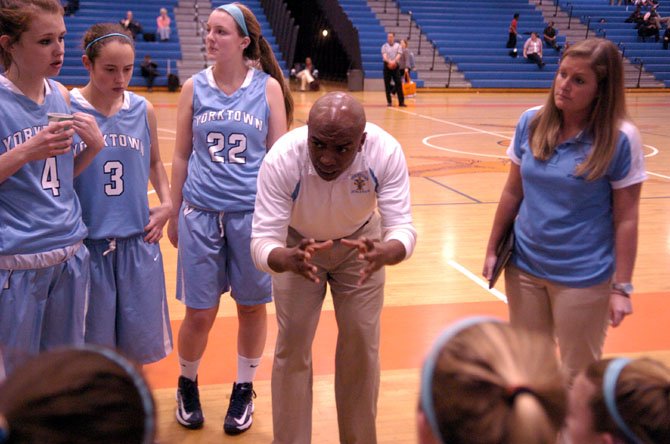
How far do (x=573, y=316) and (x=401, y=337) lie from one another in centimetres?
179

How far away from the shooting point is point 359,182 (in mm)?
2676

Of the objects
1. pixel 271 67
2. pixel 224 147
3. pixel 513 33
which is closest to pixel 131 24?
pixel 513 33

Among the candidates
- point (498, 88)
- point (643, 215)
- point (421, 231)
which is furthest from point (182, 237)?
point (498, 88)

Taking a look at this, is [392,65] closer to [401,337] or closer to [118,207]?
[401,337]

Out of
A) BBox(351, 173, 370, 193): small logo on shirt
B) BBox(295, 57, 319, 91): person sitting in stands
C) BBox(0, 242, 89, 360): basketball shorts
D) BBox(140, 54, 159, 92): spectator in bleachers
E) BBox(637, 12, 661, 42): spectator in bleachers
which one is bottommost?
BBox(295, 57, 319, 91): person sitting in stands

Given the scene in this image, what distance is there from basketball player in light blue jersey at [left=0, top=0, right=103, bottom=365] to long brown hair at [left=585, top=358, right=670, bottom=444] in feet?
6.20

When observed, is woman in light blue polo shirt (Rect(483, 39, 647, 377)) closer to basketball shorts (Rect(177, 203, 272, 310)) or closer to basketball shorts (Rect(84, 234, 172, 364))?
basketball shorts (Rect(177, 203, 272, 310))

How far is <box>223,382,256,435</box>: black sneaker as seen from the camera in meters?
3.38

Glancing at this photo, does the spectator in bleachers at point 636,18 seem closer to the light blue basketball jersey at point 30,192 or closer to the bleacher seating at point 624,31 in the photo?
the bleacher seating at point 624,31

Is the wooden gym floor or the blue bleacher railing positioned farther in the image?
the blue bleacher railing

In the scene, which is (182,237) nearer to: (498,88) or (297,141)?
(297,141)

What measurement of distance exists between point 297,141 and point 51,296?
1075 mm

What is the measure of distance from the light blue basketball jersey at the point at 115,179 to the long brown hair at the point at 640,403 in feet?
A: 6.79

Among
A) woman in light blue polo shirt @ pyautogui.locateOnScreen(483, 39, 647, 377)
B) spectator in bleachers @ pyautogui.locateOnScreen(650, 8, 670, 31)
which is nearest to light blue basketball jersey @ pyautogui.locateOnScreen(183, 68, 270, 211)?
woman in light blue polo shirt @ pyautogui.locateOnScreen(483, 39, 647, 377)
